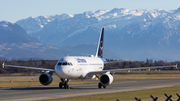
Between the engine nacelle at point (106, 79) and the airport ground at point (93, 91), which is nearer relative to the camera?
the airport ground at point (93, 91)

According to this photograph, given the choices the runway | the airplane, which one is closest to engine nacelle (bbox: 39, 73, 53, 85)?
the airplane

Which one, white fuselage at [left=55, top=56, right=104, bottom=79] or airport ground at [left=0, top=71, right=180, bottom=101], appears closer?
airport ground at [left=0, top=71, right=180, bottom=101]

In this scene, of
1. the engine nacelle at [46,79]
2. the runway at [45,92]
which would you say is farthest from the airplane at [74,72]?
the runway at [45,92]

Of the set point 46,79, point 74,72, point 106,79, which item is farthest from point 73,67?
point 106,79

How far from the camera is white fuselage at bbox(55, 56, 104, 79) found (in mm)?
47312

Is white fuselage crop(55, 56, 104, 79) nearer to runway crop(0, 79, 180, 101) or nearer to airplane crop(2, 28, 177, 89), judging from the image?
airplane crop(2, 28, 177, 89)

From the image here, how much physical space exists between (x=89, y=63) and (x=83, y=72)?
3.03 meters

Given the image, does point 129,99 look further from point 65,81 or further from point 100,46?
point 100,46

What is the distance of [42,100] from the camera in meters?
33.3

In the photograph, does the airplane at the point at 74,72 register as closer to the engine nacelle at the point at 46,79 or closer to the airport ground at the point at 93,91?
the engine nacelle at the point at 46,79

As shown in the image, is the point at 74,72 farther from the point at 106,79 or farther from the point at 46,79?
the point at 106,79

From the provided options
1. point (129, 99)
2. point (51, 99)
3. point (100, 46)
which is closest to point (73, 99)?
point (51, 99)

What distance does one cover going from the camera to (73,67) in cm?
4859

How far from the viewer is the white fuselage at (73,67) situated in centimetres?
4731
